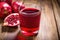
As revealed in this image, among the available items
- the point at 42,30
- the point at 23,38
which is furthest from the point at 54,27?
the point at 23,38

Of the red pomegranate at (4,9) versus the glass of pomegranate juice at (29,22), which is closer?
the glass of pomegranate juice at (29,22)

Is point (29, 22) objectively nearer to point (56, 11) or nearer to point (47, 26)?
point (47, 26)

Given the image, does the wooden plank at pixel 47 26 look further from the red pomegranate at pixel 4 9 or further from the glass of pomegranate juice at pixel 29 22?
the red pomegranate at pixel 4 9

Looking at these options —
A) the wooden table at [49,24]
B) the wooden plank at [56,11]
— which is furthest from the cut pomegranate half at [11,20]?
the wooden plank at [56,11]

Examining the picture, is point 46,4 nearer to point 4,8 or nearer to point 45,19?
point 45,19

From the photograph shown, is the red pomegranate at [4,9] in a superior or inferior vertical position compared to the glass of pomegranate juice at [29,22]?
superior

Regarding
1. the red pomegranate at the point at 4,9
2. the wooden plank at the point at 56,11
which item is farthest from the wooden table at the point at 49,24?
the red pomegranate at the point at 4,9

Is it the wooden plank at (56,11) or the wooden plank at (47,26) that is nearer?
the wooden plank at (47,26)

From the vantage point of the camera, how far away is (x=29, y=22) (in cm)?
72

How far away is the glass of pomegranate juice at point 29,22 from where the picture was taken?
72cm

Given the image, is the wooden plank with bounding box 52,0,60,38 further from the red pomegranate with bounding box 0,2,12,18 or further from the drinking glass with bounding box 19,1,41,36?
the red pomegranate with bounding box 0,2,12,18

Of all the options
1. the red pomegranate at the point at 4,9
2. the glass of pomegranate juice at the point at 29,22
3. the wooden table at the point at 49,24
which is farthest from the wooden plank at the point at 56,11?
the red pomegranate at the point at 4,9

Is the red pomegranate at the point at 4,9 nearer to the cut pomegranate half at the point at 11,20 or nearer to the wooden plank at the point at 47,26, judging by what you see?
the cut pomegranate half at the point at 11,20

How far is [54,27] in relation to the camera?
0.82 m
